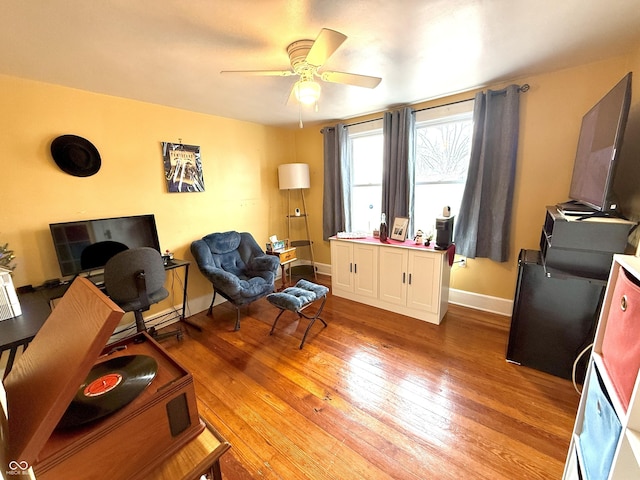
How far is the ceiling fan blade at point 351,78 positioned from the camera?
175 cm

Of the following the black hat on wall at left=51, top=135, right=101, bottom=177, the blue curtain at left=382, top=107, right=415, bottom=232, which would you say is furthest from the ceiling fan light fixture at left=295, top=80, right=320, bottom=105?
the black hat on wall at left=51, top=135, right=101, bottom=177

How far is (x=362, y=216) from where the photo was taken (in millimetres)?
3875

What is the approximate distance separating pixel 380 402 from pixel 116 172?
3.02m

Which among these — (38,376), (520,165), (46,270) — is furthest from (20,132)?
(520,165)

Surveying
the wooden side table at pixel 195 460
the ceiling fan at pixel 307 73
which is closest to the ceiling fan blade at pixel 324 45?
the ceiling fan at pixel 307 73

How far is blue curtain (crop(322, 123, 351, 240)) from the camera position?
11.9 ft

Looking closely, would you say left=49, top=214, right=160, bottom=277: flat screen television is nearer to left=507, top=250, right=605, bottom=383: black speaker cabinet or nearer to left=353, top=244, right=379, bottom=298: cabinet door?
left=353, top=244, right=379, bottom=298: cabinet door

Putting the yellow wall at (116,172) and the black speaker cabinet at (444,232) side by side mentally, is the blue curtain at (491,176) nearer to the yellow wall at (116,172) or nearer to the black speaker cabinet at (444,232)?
the black speaker cabinet at (444,232)

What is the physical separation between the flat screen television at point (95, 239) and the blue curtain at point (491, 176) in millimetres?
3273

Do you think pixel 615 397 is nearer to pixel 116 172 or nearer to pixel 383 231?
pixel 383 231

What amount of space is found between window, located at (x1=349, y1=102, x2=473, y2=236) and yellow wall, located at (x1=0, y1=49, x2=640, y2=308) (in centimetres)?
23

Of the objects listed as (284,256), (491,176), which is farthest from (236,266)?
(491,176)

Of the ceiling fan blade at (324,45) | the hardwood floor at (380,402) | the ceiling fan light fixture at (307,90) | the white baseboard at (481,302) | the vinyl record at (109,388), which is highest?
the ceiling fan blade at (324,45)

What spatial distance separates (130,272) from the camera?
6.89 feet
